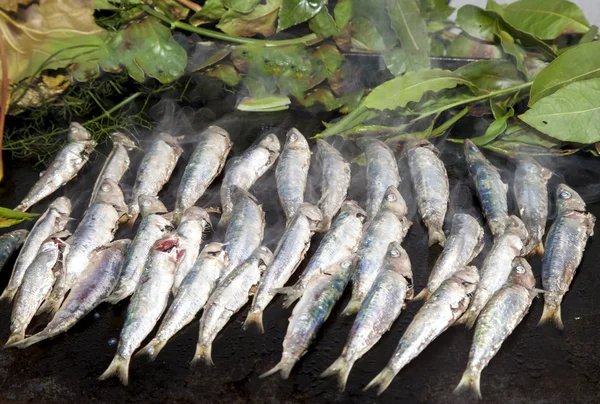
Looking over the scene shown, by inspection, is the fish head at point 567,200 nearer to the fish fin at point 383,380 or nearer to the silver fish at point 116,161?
the fish fin at point 383,380

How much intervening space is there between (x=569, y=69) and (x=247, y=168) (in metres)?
2.55

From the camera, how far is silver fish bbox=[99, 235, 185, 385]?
12.2 ft

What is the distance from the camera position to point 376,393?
3.56 meters

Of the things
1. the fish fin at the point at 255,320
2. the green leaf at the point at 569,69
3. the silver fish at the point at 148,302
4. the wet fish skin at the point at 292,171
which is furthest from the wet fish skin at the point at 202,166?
the green leaf at the point at 569,69

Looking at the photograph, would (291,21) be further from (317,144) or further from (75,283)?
(75,283)

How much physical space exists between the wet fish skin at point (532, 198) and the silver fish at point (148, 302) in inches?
90.8

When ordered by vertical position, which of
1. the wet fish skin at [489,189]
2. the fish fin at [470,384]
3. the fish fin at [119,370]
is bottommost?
the wet fish skin at [489,189]

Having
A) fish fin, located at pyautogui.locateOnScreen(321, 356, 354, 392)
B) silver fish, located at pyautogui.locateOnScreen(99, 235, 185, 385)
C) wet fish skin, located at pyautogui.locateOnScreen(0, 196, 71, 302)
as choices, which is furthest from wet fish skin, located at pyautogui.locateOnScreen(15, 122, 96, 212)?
fish fin, located at pyautogui.locateOnScreen(321, 356, 354, 392)

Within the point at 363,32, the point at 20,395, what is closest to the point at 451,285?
the point at 20,395

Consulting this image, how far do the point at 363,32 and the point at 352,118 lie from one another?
3.05 ft

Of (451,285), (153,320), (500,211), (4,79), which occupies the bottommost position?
(500,211)

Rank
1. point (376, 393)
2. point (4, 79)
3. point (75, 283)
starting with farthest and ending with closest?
point (4, 79), point (75, 283), point (376, 393)

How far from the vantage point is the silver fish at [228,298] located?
3826 mm

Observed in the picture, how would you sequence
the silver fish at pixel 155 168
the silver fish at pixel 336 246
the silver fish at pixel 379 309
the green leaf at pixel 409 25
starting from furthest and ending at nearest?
1. the green leaf at pixel 409 25
2. the silver fish at pixel 155 168
3. the silver fish at pixel 336 246
4. the silver fish at pixel 379 309
